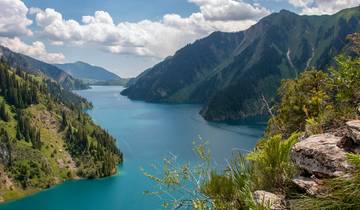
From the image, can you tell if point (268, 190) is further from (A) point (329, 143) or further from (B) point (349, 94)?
(B) point (349, 94)

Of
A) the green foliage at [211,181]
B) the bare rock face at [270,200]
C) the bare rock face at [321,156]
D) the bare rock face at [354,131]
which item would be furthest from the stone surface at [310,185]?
the green foliage at [211,181]

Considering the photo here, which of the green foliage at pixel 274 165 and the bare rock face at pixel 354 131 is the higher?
the bare rock face at pixel 354 131

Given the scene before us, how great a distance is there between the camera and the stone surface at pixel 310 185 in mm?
8159

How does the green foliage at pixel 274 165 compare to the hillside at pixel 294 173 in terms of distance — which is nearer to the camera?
the hillside at pixel 294 173

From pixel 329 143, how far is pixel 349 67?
5369 mm

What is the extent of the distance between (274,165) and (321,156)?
1.51 metres

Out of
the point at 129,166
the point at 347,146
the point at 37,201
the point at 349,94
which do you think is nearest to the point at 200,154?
the point at 347,146

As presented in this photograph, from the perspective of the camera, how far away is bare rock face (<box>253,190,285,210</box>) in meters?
8.57

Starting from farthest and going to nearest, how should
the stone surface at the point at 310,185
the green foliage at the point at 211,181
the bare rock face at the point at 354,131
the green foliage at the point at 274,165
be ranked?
the green foliage at the point at 211,181, the green foliage at the point at 274,165, the bare rock face at the point at 354,131, the stone surface at the point at 310,185

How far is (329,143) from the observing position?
30.9 feet

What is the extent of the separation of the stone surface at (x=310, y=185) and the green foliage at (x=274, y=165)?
0.73 m

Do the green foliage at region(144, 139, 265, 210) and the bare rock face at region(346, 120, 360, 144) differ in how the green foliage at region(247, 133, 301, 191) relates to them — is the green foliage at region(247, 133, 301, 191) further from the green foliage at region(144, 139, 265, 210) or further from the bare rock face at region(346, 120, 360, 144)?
the bare rock face at region(346, 120, 360, 144)

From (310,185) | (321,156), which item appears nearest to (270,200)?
(310,185)

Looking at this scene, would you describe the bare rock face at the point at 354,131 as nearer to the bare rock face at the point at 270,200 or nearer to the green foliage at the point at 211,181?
the bare rock face at the point at 270,200
